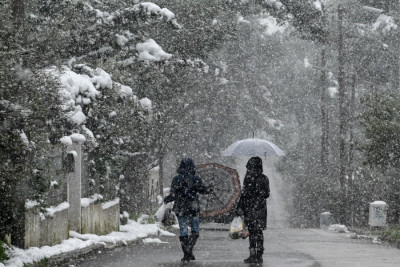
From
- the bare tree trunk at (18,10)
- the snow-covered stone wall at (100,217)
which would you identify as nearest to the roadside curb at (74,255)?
the snow-covered stone wall at (100,217)

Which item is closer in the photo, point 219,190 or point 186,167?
point 186,167

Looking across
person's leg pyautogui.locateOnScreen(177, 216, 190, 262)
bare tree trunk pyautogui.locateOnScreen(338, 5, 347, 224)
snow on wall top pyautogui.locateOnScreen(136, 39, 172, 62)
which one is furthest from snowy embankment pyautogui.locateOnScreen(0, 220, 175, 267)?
bare tree trunk pyautogui.locateOnScreen(338, 5, 347, 224)

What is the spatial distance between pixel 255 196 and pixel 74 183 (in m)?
4.43

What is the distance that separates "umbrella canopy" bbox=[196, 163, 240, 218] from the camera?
1134 inches

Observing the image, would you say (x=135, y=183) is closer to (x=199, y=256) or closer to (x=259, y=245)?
(x=199, y=256)

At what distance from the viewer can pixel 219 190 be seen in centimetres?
2902

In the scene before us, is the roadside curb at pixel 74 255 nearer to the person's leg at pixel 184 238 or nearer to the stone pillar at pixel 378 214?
the person's leg at pixel 184 238

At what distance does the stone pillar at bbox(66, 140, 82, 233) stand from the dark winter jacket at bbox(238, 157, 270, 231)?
12.8 feet

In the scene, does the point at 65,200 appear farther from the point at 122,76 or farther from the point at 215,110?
the point at 215,110

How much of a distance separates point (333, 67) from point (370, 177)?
2488cm

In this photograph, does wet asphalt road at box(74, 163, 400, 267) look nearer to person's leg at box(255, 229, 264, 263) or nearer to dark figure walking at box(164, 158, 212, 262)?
person's leg at box(255, 229, 264, 263)

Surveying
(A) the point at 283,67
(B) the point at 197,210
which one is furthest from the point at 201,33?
(A) the point at 283,67

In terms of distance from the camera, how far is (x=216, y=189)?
95.0 feet

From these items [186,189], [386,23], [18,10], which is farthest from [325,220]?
[18,10]
